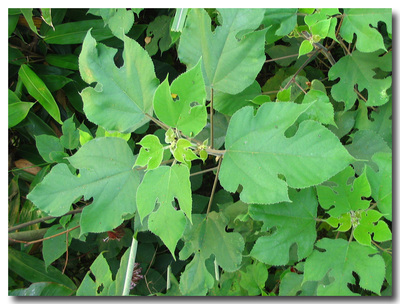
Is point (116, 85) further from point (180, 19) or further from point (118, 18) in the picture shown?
point (118, 18)

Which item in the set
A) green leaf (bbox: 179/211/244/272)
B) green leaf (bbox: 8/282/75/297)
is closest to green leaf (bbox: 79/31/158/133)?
green leaf (bbox: 179/211/244/272)

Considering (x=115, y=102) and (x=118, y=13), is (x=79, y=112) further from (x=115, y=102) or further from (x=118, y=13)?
(x=115, y=102)

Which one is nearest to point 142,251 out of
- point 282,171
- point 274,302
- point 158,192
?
point 274,302

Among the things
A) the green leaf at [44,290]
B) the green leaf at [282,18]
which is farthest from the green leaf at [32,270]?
the green leaf at [282,18]

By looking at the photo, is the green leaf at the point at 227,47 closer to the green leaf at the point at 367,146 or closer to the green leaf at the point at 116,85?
the green leaf at the point at 116,85

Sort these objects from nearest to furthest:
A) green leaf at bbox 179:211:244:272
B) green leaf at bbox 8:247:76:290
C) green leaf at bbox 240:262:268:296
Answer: green leaf at bbox 179:211:244:272, green leaf at bbox 240:262:268:296, green leaf at bbox 8:247:76:290

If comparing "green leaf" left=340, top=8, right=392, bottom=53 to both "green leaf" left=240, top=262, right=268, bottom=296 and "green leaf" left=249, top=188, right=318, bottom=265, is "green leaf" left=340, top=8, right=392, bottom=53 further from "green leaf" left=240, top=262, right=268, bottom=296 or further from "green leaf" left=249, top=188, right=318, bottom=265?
"green leaf" left=240, top=262, right=268, bottom=296
